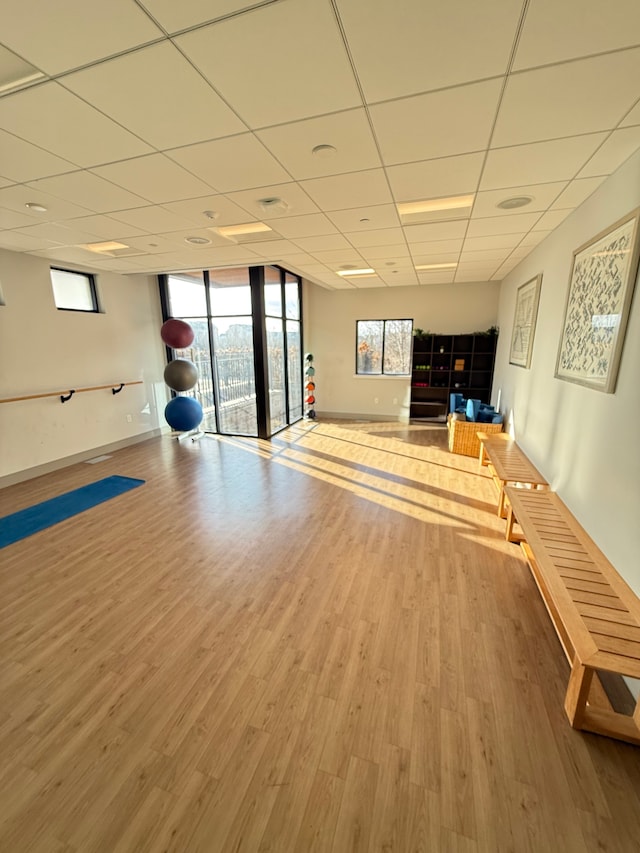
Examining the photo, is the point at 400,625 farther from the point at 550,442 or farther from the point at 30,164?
the point at 30,164

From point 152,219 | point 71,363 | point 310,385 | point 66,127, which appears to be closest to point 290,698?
point 66,127

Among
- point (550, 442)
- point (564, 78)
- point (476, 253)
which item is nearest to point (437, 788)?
point (550, 442)

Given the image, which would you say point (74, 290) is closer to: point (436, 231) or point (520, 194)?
point (436, 231)

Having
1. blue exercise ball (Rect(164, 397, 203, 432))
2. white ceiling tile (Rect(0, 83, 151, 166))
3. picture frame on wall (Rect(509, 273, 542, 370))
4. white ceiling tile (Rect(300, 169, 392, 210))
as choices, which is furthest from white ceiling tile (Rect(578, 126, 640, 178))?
blue exercise ball (Rect(164, 397, 203, 432))

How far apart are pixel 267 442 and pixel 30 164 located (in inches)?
187

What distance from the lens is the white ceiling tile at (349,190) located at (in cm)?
246

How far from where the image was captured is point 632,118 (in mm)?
1852

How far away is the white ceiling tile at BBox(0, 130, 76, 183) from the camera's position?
2041 mm

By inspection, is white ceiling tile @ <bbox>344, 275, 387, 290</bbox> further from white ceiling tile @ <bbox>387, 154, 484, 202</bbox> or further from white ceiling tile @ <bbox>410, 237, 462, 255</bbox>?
white ceiling tile @ <bbox>387, 154, 484, 202</bbox>

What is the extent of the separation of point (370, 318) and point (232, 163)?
238 inches

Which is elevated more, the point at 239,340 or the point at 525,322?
the point at 525,322

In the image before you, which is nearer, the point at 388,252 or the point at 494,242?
the point at 494,242

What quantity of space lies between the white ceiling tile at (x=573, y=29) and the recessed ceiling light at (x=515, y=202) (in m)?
1.58

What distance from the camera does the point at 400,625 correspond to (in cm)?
230
